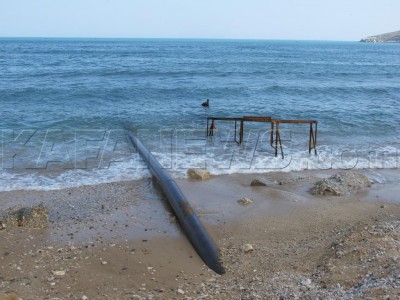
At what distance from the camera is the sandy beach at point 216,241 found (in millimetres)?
6973

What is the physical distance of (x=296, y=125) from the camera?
21.8 meters

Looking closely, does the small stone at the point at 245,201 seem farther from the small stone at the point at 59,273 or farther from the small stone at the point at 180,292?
the small stone at the point at 59,273

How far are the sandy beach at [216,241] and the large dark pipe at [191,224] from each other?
0.56ft

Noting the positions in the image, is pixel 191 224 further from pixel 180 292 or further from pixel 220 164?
pixel 220 164

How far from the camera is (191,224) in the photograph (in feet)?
31.2

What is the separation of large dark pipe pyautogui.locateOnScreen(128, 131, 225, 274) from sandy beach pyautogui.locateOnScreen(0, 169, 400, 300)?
0.17 m

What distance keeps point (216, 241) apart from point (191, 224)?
712 millimetres

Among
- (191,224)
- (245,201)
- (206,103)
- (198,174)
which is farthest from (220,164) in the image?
(206,103)

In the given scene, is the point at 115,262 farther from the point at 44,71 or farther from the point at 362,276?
the point at 44,71

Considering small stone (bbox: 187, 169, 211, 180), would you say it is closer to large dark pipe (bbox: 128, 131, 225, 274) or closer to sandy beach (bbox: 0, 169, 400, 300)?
sandy beach (bbox: 0, 169, 400, 300)

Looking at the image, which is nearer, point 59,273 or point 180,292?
point 180,292

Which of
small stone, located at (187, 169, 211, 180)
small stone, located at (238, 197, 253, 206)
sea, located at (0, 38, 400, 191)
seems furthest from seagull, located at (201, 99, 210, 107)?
small stone, located at (238, 197, 253, 206)

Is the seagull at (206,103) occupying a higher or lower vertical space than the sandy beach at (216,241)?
higher

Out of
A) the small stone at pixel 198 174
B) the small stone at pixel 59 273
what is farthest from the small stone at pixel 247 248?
the small stone at pixel 198 174
